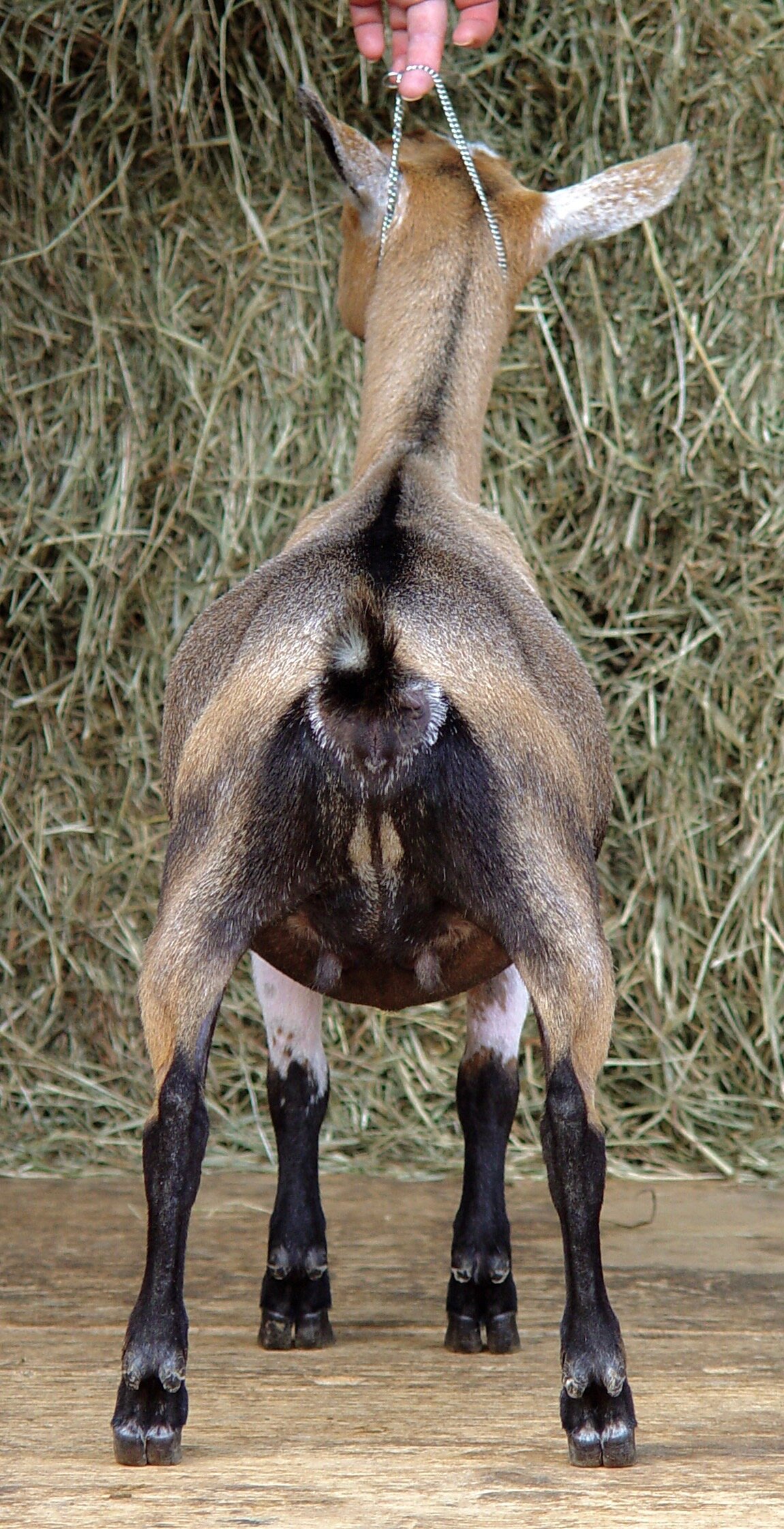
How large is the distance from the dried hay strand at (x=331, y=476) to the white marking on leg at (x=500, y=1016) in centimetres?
135

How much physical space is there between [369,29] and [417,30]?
32 centimetres

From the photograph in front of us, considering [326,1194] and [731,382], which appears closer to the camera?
[326,1194]

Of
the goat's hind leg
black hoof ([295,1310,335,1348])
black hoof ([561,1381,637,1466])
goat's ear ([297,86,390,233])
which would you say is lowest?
black hoof ([295,1310,335,1348])

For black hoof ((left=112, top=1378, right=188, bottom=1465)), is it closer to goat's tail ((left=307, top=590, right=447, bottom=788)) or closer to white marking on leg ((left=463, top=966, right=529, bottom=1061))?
goat's tail ((left=307, top=590, right=447, bottom=788))

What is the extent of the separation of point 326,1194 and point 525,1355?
1278 millimetres

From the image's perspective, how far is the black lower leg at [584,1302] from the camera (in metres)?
Answer: 2.52

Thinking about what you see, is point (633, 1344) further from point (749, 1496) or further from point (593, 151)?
point (593, 151)

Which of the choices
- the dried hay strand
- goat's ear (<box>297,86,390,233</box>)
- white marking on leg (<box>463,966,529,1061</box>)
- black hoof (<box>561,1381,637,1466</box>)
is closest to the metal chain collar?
goat's ear (<box>297,86,390,233</box>)

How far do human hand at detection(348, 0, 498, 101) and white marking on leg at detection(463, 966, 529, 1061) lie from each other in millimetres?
1878

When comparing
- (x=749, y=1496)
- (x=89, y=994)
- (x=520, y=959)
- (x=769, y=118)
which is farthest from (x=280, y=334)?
(x=749, y=1496)

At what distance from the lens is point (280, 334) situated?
203 inches

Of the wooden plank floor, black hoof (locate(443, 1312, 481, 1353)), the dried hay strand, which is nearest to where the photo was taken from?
the wooden plank floor

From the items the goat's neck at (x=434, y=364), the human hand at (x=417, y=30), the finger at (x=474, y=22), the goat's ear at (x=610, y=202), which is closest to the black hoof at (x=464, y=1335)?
the goat's neck at (x=434, y=364)

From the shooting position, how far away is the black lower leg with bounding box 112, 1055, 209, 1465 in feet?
8.28
